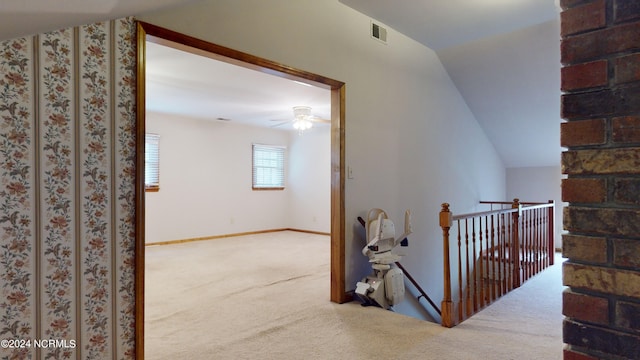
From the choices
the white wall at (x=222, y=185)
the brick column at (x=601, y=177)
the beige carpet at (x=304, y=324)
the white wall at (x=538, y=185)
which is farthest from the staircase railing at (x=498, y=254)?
the white wall at (x=222, y=185)

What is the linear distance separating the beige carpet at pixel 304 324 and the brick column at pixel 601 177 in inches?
61.4

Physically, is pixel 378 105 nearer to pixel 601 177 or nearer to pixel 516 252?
pixel 516 252

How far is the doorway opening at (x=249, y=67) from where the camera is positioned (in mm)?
1970

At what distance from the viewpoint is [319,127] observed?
24.8 feet

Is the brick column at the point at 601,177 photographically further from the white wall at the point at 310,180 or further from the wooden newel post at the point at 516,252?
the white wall at the point at 310,180

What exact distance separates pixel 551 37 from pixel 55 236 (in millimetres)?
4489

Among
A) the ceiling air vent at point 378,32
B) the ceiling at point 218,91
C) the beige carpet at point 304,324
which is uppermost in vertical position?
the ceiling air vent at point 378,32

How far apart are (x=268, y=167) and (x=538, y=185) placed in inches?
199

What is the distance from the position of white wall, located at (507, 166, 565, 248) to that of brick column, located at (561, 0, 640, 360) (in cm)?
591

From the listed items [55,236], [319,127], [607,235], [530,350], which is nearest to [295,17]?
[55,236]

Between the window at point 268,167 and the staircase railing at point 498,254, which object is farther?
the window at point 268,167

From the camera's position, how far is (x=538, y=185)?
6078mm

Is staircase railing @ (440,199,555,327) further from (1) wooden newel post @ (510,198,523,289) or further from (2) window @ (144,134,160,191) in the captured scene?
(2) window @ (144,134,160,191)

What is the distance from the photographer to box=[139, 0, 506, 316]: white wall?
253cm
